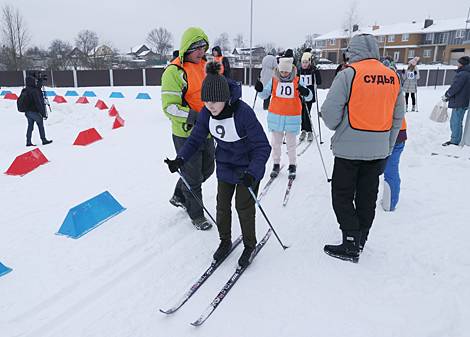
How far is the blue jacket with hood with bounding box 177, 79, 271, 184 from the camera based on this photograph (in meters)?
2.46

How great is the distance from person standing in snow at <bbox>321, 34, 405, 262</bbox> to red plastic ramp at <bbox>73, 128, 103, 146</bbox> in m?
5.86

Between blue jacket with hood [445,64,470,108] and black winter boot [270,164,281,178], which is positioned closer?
black winter boot [270,164,281,178]

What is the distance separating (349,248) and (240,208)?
3.47 ft

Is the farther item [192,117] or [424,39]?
[424,39]

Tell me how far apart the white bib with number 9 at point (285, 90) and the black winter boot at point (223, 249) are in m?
2.51

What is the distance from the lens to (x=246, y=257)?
9.08ft

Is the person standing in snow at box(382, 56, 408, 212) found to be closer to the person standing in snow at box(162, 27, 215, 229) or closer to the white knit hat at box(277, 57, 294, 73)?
the white knit hat at box(277, 57, 294, 73)

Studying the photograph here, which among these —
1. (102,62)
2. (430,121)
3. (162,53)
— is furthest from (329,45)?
(430,121)

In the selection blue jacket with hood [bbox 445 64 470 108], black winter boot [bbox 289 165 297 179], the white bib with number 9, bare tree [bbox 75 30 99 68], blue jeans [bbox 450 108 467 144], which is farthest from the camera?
bare tree [bbox 75 30 99 68]

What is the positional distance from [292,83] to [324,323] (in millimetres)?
3335

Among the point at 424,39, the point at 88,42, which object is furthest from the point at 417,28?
the point at 88,42

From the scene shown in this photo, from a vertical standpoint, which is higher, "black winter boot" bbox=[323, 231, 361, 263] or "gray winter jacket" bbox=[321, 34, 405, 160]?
"gray winter jacket" bbox=[321, 34, 405, 160]

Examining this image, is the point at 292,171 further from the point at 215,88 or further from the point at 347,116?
the point at 215,88

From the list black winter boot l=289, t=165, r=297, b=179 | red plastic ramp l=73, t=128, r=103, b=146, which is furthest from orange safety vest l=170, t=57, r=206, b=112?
red plastic ramp l=73, t=128, r=103, b=146
